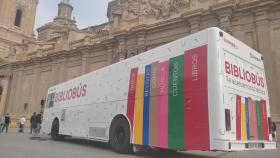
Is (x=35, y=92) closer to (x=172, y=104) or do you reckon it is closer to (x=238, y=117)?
(x=172, y=104)

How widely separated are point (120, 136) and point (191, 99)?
12.7 ft

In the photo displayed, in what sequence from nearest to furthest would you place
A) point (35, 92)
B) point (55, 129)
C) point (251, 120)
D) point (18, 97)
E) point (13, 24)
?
point (251, 120) < point (55, 129) < point (35, 92) < point (18, 97) < point (13, 24)

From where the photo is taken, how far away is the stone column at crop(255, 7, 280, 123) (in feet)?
55.8

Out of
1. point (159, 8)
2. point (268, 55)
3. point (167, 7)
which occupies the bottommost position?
point (268, 55)

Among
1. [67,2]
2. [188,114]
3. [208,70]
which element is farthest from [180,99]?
[67,2]

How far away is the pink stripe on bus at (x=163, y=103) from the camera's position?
784 centimetres

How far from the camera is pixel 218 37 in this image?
6961 millimetres

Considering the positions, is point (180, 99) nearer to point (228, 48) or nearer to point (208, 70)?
point (208, 70)

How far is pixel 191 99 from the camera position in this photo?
7121 mm

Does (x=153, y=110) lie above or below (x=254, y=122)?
above

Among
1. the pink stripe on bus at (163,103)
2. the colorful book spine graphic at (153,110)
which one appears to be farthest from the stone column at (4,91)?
the pink stripe on bus at (163,103)

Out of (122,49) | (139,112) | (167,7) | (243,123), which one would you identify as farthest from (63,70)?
(243,123)

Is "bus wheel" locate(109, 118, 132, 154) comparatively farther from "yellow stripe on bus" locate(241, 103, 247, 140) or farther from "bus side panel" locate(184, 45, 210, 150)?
"yellow stripe on bus" locate(241, 103, 247, 140)

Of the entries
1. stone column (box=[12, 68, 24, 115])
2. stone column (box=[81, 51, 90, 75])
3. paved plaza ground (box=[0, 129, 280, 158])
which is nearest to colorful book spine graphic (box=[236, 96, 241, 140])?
paved plaza ground (box=[0, 129, 280, 158])
